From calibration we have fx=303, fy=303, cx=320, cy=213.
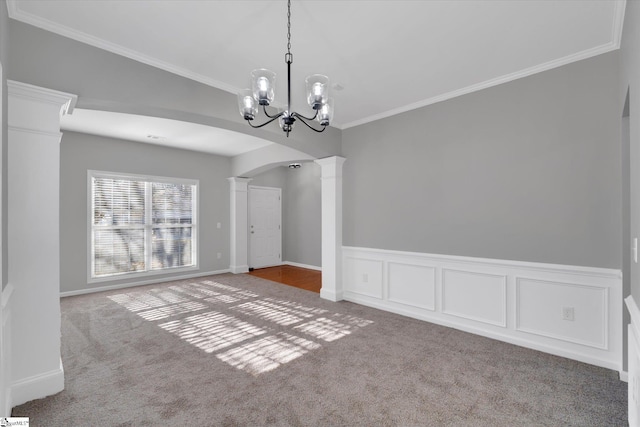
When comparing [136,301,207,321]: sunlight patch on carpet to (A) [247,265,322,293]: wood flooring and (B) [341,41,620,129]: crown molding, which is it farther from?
(B) [341,41,620,129]: crown molding

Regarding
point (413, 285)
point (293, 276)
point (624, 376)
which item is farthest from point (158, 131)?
point (624, 376)

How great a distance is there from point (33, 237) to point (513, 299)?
13.5 feet

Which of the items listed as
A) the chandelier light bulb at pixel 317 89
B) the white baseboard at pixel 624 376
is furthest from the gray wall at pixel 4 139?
the white baseboard at pixel 624 376

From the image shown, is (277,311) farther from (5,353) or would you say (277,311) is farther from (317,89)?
(317,89)

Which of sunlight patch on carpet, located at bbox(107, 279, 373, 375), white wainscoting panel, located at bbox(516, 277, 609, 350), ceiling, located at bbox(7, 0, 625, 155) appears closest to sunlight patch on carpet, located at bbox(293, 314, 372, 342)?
sunlight patch on carpet, located at bbox(107, 279, 373, 375)

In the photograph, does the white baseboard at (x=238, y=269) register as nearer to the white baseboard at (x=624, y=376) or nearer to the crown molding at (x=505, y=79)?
the crown molding at (x=505, y=79)

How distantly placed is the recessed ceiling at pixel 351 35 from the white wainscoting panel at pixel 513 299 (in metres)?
1.93

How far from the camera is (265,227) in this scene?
7.71m

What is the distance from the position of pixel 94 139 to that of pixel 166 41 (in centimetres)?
379

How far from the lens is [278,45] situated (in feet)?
8.25

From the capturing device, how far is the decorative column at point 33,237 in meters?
2.05

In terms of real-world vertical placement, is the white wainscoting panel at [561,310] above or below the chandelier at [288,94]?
below

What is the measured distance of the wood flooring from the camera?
222 inches

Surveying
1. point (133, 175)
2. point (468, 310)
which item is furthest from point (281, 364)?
point (133, 175)
